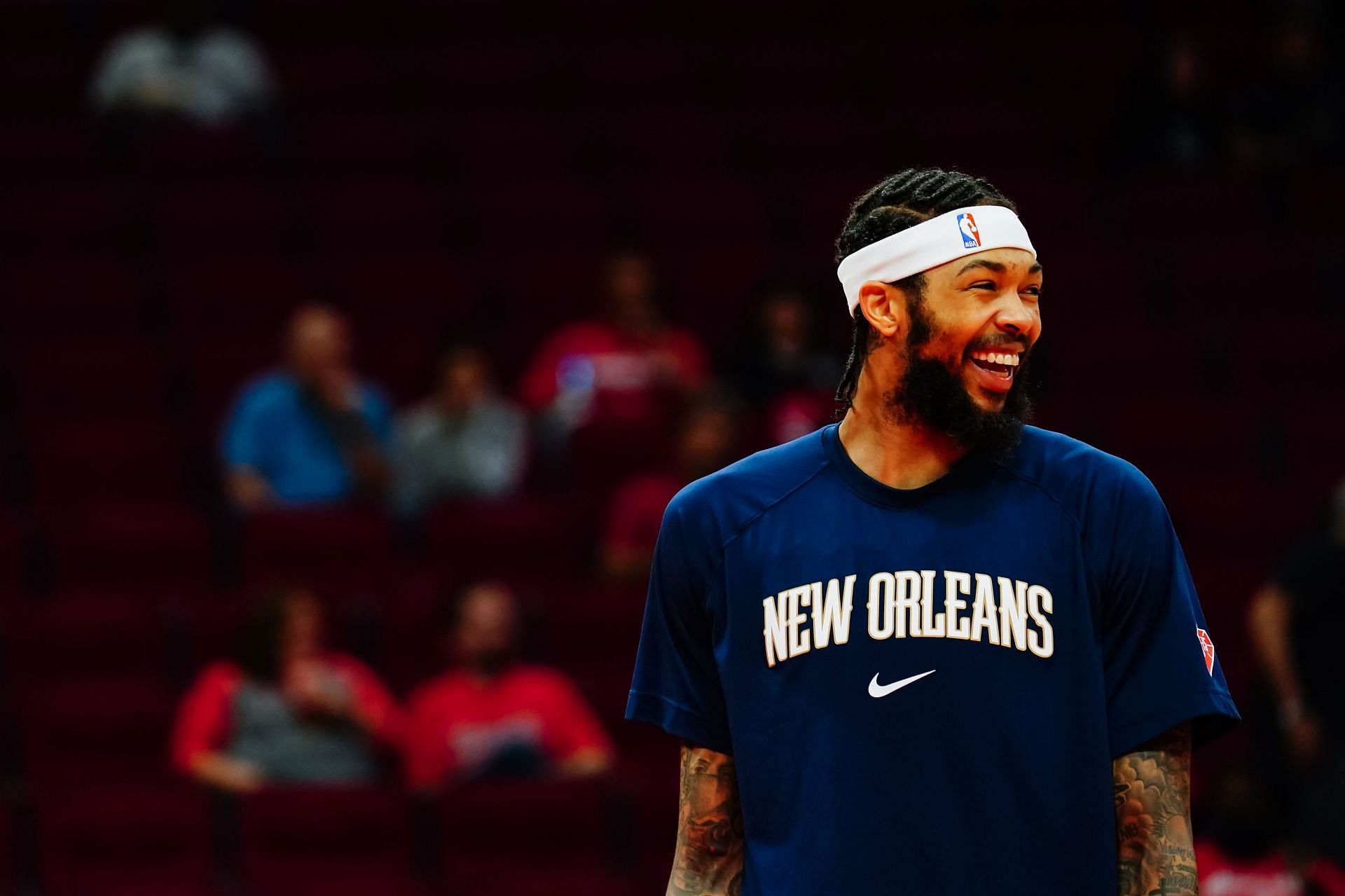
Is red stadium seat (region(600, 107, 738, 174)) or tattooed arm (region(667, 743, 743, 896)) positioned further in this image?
red stadium seat (region(600, 107, 738, 174))

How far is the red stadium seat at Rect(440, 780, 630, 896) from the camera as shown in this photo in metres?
5.33

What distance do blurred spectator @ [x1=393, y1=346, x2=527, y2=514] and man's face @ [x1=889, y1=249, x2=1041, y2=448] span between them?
15.3ft

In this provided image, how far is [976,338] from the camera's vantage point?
6.71ft

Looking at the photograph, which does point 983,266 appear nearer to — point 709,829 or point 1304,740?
point 709,829

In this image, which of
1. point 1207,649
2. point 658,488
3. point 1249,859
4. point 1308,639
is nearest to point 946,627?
point 1207,649

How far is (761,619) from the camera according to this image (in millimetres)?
2117

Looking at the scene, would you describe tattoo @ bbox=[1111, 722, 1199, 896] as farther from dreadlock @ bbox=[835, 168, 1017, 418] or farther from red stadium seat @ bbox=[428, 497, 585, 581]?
red stadium seat @ bbox=[428, 497, 585, 581]

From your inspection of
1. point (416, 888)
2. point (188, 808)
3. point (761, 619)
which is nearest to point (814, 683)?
point (761, 619)

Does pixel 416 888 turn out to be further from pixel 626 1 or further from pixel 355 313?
pixel 626 1

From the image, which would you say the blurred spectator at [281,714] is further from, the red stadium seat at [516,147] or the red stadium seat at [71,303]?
the red stadium seat at [516,147]

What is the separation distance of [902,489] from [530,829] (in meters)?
3.46

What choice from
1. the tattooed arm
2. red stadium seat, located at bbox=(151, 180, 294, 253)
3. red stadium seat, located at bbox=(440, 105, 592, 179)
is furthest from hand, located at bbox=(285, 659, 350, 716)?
the tattooed arm

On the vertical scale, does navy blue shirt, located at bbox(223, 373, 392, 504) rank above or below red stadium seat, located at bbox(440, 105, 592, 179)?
below

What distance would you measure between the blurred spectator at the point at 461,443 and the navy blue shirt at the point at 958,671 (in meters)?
4.59
